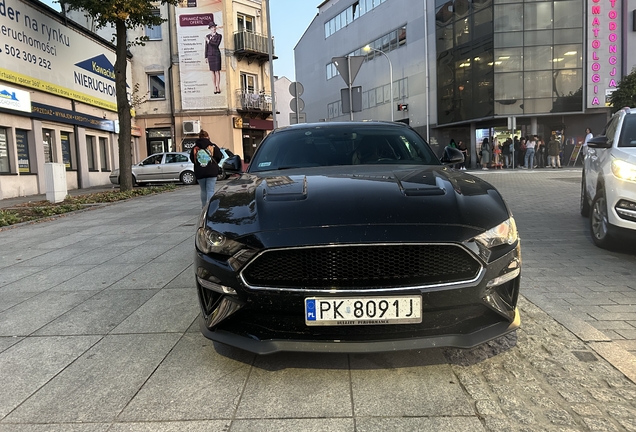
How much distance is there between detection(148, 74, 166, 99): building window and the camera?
29734mm

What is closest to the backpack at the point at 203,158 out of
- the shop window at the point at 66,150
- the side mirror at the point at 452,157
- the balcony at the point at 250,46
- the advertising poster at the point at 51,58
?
the side mirror at the point at 452,157

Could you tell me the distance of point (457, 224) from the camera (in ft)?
8.09

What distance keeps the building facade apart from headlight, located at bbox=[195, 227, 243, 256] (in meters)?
14.6

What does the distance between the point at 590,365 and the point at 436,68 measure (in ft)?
113

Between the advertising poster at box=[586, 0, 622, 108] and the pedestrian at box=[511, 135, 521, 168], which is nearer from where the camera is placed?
the pedestrian at box=[511, 135, 521, 168]

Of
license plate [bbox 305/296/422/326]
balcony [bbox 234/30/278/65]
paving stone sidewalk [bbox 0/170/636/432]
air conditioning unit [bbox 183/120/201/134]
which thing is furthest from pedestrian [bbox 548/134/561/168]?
license plate [bbox 305/296/422/326]

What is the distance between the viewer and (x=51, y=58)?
749 inches

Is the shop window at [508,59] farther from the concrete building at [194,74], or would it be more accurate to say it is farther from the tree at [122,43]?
the tree at [122,43]

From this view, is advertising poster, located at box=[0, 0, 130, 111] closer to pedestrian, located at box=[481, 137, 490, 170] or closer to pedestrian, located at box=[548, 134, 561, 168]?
pedestrian, located at box=[481, 137, 490, 170]


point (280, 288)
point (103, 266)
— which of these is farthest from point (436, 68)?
point (280, 288)

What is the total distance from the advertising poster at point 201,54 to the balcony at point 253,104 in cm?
104

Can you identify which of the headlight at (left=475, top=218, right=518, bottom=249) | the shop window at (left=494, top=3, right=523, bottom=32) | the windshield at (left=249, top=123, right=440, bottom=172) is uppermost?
the shop window at (left=494, top=3, right=523, bottom=32)

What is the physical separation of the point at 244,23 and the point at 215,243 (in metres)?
31.2

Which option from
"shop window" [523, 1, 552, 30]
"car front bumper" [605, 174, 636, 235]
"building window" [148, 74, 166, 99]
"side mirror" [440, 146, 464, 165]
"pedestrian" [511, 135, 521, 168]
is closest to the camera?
"side mirror" [440, 146, 464, 165]
